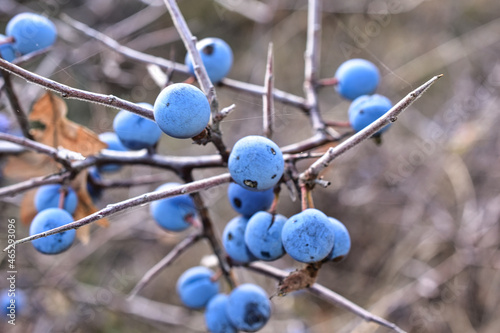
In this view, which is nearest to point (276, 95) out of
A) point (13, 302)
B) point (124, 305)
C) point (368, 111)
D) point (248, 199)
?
point (368, 111)

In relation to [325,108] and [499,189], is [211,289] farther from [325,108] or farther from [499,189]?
[325,108]

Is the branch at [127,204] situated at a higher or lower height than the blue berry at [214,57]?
lower

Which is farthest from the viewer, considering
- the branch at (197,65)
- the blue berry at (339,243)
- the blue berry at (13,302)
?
the blue berry at (13,302)

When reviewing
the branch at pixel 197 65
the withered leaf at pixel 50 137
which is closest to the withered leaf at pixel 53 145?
the withered leaf at pixel 50 137

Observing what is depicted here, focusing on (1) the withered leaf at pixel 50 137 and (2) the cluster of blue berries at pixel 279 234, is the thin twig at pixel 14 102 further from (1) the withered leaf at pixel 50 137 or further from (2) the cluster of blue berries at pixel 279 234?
(2) the cluster of blue berries at pixel 279 234

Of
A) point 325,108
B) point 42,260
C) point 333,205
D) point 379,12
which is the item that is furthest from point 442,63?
point 42,260

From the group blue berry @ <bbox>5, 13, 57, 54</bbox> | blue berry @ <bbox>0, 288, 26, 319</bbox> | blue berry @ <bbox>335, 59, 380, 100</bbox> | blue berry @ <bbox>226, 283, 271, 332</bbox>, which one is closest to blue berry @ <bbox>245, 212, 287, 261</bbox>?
blue berry @ <bbox>226, 283, 271, 332</bbox>

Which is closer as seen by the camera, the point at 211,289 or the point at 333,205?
the point at 211,289

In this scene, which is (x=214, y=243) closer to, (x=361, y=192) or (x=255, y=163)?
(x=255, y=163)
